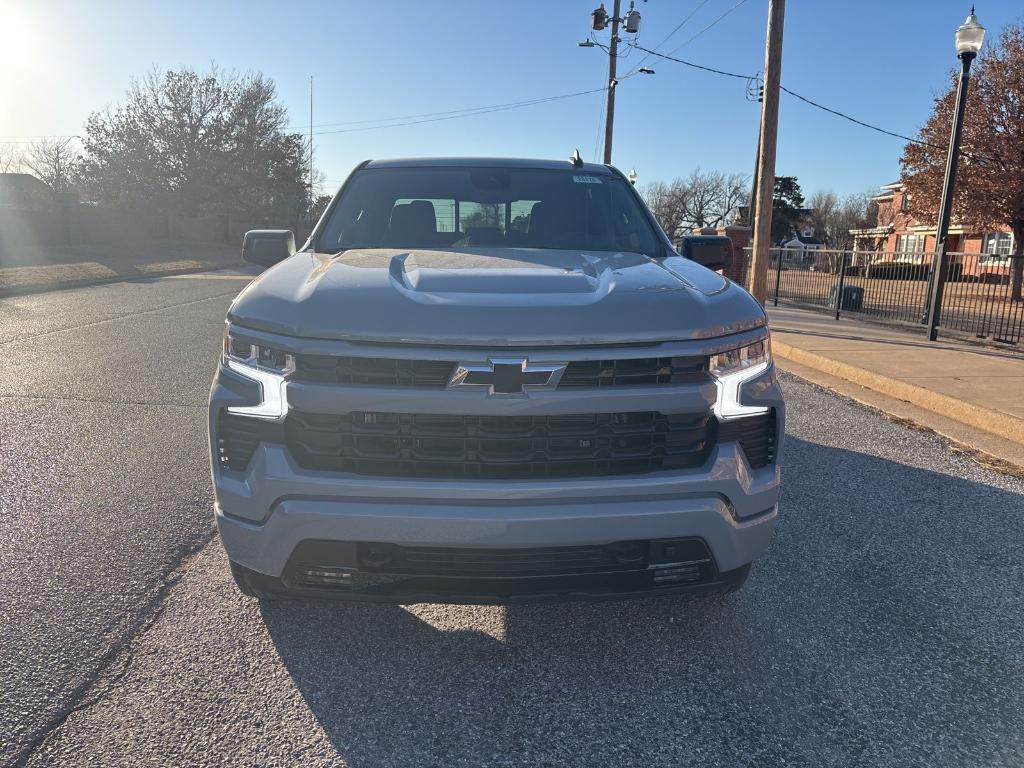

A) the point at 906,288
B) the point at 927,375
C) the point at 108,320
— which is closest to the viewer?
the point at 927,375

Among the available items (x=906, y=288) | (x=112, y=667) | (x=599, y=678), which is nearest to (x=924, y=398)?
(x=599, y=678)

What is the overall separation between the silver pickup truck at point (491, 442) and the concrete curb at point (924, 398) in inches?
175

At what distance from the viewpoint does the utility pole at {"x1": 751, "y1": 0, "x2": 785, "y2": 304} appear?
11508 mm

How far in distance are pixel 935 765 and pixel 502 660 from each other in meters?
1.37

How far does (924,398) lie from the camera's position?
23.0 ft

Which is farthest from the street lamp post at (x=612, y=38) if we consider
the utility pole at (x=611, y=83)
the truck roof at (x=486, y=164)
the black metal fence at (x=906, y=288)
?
the truck roof at (x=486, y=164)

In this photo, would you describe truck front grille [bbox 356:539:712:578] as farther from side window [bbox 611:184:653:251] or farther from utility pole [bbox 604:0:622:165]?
utility pole [bbox 604:0:622:165]

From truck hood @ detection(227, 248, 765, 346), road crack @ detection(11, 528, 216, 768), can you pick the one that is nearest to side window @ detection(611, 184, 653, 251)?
truck hood @ detection(227, 248, 765, 346)

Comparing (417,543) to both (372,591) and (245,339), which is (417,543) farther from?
(245,339)

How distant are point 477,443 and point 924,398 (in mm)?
6077

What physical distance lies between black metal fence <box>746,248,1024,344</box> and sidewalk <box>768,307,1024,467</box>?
607mm

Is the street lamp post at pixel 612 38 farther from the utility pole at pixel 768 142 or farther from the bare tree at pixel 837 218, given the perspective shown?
the bare tree at pixel 837 218

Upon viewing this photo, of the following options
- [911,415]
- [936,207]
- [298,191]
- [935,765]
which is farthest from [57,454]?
[298,191]

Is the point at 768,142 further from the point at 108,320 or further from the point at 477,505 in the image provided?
the point at 477,505
